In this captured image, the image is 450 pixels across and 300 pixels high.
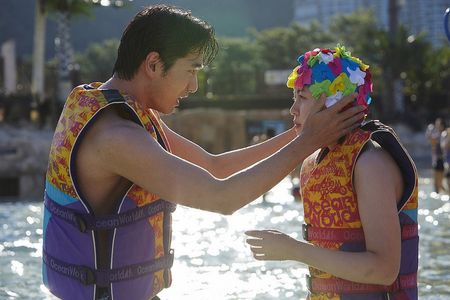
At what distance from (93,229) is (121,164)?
0.88 feet

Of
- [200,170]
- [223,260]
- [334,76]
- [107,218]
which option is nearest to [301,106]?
[334,76]

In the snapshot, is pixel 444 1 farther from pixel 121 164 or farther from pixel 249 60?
pixel 121 164

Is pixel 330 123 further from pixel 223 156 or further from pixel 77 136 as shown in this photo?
pixel 223 156

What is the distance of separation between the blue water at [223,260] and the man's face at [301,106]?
122cm

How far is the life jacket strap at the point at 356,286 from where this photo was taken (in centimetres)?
308

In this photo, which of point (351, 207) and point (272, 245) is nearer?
point (272, 245)

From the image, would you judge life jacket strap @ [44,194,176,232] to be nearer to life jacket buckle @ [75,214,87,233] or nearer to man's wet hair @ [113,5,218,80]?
life jacket buckle @ [75,214,87,233]

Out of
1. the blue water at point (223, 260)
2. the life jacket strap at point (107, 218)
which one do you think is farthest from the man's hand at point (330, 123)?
the blue water at point (223, 260)

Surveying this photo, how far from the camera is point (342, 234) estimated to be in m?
3.11

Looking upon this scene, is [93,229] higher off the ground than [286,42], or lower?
higher

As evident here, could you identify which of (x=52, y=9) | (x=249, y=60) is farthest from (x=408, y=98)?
(x=249, y=60)

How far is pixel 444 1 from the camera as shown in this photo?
162 metres

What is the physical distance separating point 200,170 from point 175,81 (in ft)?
1.17

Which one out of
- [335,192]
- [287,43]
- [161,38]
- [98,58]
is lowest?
[98,58]
